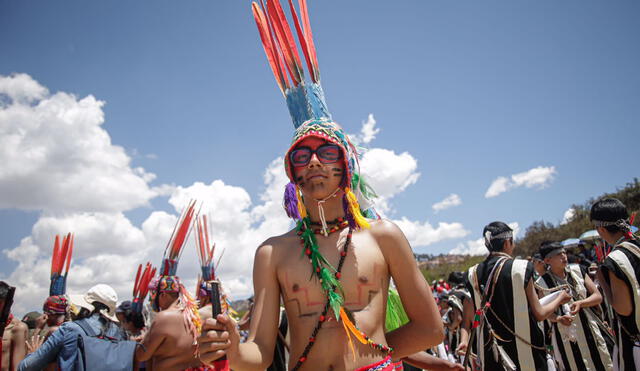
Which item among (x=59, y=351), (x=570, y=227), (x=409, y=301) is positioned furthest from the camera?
(x=570, y=227)

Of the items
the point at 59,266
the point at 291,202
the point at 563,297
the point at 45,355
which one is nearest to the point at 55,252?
the point at 59,266

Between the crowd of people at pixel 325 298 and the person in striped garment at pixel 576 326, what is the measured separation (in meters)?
0.06

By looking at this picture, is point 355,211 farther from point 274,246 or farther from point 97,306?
point 97,306

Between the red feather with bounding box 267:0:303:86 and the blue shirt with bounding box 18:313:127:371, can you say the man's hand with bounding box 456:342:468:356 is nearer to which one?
the red feather with bounding box 267:0:303:86

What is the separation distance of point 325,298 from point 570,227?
27.0 metres

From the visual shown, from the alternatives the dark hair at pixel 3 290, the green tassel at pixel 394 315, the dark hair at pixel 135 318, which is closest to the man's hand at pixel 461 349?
the green tassel at pixel 394 315

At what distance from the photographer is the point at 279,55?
9.40 ft

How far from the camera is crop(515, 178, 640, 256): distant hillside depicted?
74.4 ft

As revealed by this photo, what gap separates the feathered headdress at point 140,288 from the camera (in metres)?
7.86

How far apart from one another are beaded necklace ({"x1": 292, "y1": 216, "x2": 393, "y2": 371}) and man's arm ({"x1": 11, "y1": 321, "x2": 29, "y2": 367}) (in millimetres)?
5335

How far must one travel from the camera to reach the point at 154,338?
14.7 ft

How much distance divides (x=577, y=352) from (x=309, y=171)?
5400mm

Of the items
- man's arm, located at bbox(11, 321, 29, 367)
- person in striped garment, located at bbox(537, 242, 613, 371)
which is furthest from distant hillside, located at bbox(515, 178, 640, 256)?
man's arm, located at bbox(11, 321, 29, 367)

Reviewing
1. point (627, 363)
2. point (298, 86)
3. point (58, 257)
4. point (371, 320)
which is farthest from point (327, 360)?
point (58, 257)
